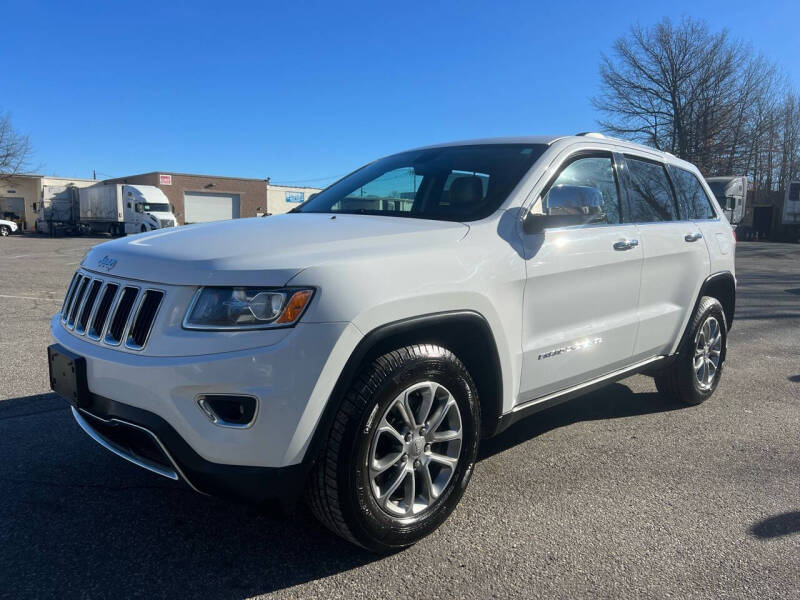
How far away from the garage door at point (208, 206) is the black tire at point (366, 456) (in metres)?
48.3

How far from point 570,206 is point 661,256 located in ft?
3.89

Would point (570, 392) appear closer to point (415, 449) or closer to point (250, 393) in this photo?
point (415, 449)

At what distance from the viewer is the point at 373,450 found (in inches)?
95.3

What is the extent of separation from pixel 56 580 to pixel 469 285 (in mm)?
1972

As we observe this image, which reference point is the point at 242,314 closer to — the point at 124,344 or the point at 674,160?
the point at 124,344

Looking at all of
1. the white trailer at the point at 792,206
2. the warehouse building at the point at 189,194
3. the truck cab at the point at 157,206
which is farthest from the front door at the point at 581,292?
the warehouse building at the point at 189,194

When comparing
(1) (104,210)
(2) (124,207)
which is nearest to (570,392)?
(2) (124,207)

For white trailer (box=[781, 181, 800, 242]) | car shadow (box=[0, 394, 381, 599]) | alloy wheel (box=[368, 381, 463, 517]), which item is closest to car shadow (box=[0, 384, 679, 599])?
car shadow (box=[0, 394, 381, 599])

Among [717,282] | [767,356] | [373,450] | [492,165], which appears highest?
[492,165]

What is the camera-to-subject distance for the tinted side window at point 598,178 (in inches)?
136

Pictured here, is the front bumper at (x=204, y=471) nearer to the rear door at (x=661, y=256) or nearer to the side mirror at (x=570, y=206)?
the side mirror at (x=570, y=206)

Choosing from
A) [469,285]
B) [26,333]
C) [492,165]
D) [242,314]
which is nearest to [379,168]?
[492,165]

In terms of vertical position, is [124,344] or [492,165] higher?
[492,165]

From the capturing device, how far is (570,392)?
3.40 meters
